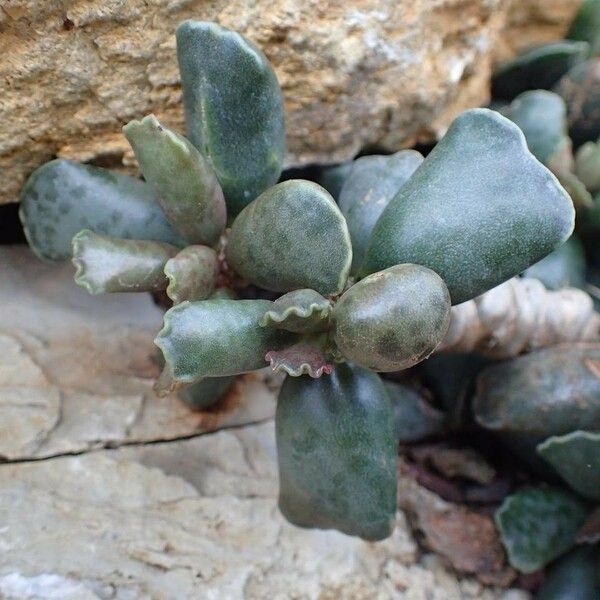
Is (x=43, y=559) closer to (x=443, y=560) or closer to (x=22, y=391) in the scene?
(x=22, y=391)

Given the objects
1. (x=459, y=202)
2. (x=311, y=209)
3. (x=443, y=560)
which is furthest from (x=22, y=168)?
(x=443, y=560)

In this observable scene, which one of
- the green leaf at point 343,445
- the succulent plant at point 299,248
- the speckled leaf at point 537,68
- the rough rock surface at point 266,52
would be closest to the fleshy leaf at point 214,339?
the succulent plant at point 299,248

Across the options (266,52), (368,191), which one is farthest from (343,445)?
(266,52)

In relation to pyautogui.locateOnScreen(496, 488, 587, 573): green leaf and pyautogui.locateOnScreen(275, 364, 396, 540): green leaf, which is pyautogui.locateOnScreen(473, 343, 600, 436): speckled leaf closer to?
pyautogui.locateOnScreen(496, 488, 587, 573): green leaf

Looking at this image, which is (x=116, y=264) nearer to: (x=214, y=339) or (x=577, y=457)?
(x=214, y=339)

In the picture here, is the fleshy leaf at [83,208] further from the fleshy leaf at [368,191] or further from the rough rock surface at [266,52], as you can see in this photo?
the fleshy leaf at [368,191]

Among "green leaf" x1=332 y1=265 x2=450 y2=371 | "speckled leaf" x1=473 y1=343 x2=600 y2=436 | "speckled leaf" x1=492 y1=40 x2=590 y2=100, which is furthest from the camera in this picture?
"speckled leaf" x1=492 y1=40 x2=590 y2=100

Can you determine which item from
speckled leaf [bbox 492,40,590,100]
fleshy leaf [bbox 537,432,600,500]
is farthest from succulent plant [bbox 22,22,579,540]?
speckled leaf [bbox 492,40,590,100]
